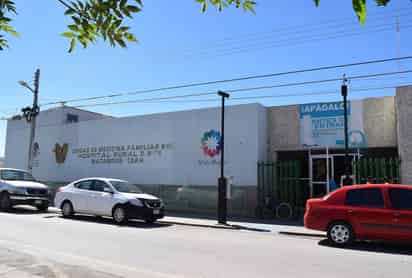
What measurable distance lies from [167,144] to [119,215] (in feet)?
22.4

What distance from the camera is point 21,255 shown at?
25.1 ft

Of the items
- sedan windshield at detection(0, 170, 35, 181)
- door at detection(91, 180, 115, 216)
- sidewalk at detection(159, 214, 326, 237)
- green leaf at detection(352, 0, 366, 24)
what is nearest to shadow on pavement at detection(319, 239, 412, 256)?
sidewalk at detection(159, 214, 326, 237)

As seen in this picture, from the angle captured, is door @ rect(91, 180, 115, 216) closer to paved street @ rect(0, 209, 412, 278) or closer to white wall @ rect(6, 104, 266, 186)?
paved street @ rect(0, 209, 412, 278)

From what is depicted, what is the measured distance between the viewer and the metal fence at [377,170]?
14688mm

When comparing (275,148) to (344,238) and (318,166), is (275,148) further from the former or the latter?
(344,238)

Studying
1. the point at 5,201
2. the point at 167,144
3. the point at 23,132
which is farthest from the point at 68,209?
the point at 23,132

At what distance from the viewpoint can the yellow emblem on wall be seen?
78.9 ft

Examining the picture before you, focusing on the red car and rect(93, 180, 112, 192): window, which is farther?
rect(93, 180, 112, 192): window

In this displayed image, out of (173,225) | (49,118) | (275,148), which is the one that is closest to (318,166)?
(275,148)

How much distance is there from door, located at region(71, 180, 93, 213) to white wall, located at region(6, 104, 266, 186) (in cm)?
529

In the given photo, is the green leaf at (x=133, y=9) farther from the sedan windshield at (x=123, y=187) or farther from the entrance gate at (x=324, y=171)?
the entrance gate at (x=324, y=171)

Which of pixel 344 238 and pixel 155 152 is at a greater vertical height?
pixel 155 152

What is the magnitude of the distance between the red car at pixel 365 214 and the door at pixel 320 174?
6787 mm

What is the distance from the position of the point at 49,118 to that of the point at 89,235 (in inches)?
744
